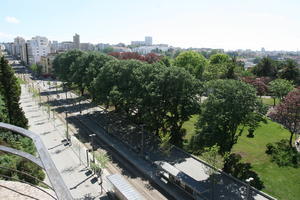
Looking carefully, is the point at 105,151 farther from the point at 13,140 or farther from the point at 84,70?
the point at 84,70

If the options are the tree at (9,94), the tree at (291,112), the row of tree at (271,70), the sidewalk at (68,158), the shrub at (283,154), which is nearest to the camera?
the sidewalk at (68,158)

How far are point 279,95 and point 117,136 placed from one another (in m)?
33.4

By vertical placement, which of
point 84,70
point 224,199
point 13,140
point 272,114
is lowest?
point 224,199

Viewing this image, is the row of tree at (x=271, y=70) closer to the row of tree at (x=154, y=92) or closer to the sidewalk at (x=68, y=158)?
the row of tree at (x=154, y=92)

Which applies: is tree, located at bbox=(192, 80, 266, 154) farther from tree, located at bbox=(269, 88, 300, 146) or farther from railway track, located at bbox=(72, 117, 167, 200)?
tree, located at bbox=(269, 88, 300, 146)

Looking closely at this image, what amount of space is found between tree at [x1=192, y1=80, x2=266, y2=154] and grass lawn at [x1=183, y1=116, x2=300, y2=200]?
4.86 metres

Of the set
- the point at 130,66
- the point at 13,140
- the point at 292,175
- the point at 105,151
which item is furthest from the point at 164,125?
the point at 13,140

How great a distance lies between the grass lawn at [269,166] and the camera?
20.8m

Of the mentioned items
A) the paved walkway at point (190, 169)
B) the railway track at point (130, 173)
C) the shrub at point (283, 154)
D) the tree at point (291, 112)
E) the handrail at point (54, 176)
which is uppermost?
the handrail at point (54, 176)

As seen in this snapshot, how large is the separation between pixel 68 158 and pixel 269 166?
22.3 meters

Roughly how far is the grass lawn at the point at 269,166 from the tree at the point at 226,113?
15.9ft

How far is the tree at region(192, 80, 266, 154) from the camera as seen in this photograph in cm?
2170

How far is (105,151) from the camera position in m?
29.6

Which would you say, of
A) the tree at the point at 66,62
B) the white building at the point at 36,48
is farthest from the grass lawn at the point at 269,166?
the white building at the point at 36,48
